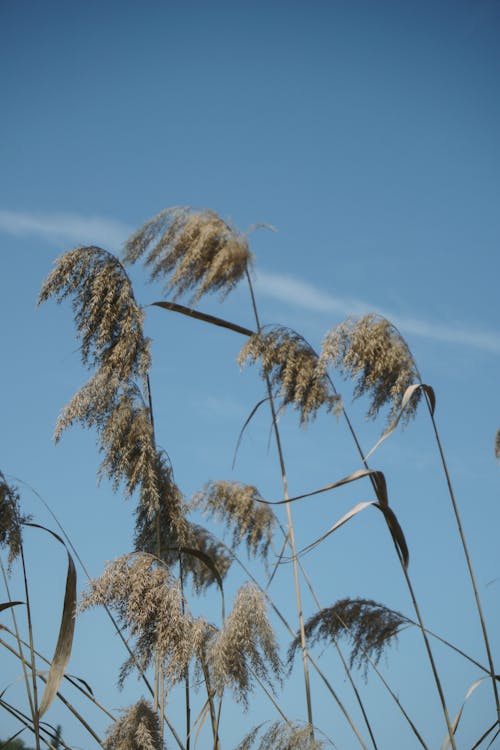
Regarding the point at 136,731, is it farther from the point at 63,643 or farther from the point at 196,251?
the point at 196,251

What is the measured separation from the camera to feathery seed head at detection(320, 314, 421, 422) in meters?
3.65

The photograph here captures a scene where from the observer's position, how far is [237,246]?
4.00 metres

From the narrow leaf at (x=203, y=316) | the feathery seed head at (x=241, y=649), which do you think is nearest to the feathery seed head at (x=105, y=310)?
the narrow leaf at (x=203, y=316)

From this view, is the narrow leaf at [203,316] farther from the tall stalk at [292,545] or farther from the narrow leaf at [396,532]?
the narrow leaf at [396,532]

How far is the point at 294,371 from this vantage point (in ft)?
12.6

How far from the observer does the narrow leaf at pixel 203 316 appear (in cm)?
388

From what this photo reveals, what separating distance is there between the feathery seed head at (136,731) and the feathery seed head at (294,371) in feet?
4.80

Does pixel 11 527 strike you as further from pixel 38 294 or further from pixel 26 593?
pixel 38 294

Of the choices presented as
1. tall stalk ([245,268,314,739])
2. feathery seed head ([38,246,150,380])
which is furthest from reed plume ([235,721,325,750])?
feathery seed head ([38,246,150,380])

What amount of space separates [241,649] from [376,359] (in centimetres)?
138

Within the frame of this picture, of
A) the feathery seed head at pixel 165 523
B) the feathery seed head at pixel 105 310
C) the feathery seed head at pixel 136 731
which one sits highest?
the feathery seed head at pixel 105 310

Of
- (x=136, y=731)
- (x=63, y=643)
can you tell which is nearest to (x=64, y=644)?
(x=63, y=643)

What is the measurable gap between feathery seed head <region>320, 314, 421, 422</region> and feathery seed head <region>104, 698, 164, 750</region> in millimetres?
1587

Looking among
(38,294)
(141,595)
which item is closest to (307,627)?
(141,595)
